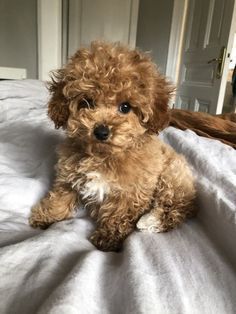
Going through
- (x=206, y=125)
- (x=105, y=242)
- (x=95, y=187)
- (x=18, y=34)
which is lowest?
(x=105, y=242)

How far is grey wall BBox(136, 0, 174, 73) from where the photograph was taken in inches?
159

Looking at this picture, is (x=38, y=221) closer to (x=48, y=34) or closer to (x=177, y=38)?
(x=48, y=34)

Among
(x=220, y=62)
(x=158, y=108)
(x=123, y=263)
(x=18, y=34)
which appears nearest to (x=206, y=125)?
(x=158, y=108)

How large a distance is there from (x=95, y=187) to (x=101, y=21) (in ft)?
12.3

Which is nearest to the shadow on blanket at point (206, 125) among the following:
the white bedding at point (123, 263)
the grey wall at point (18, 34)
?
the white bedding at point (123, 263)

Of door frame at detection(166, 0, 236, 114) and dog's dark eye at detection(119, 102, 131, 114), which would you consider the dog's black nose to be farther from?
door frame at detection(166, 0, 236, 114)

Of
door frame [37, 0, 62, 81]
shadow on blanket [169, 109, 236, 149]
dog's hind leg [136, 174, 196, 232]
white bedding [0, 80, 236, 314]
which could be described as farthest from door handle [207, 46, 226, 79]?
dog's hind leg [136, 174, 196, 232]

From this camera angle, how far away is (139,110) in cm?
106

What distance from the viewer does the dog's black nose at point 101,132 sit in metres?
0.97

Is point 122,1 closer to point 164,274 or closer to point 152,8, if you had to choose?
point 152,8

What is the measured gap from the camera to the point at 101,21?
4238 millimetres

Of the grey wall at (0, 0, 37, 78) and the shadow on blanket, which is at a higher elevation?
the grey wall at (0, 0, 37, 78)

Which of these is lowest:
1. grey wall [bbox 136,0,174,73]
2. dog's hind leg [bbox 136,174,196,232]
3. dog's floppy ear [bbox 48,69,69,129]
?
dog's hind leg [bbox 136,174,196,232]

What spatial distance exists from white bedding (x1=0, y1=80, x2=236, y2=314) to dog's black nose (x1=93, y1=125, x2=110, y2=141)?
0.30 meters
